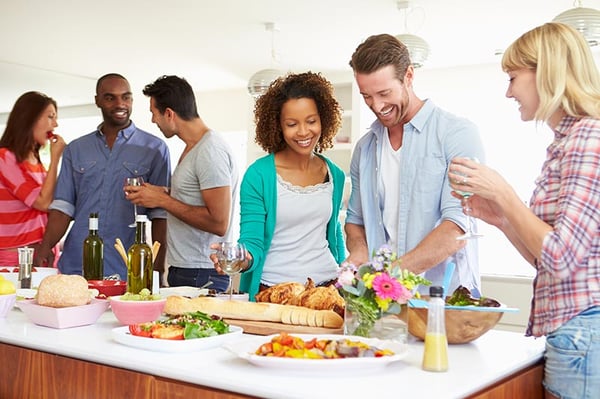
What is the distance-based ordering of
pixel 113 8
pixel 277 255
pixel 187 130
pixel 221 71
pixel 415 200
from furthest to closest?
pixel 221 71 < pixel 113 8 < pixel 187 130 < pixel 277 255 < pixel 415 200

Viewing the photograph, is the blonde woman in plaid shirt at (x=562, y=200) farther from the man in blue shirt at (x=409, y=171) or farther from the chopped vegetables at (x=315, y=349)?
the man in blue shirt at (x=409, y=171)

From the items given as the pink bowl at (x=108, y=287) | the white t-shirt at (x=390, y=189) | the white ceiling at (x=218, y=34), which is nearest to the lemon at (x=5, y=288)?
the pink bowl at (x=108, y=287)

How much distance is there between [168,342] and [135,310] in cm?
35

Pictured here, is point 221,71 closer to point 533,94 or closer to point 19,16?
point 19,16

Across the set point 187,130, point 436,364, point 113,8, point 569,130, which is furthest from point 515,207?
point 113,8

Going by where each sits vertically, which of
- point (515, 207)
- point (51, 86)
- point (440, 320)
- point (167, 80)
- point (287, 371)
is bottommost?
point (287, 371)

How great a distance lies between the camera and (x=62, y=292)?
199 cm

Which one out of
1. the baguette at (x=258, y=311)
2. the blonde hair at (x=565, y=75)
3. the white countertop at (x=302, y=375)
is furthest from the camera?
the baguette at (x=258, y=311)

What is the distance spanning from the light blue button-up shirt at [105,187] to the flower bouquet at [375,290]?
1.92 metres

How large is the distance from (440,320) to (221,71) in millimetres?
6176

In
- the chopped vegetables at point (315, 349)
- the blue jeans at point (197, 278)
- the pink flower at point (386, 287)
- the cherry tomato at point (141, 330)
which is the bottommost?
the blue jeans at point (197, 278)

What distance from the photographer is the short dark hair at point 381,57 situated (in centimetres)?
231

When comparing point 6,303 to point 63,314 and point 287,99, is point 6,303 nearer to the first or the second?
point 63,314

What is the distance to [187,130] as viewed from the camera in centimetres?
348
